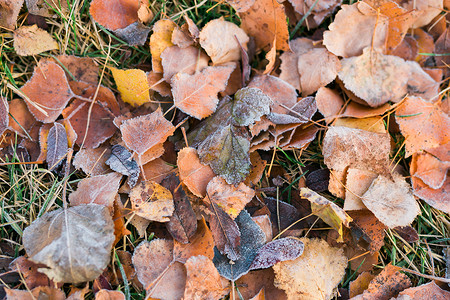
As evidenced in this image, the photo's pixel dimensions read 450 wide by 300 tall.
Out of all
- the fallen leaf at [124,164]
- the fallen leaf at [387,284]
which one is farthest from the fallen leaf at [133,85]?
the fallen leaf at [387,284]

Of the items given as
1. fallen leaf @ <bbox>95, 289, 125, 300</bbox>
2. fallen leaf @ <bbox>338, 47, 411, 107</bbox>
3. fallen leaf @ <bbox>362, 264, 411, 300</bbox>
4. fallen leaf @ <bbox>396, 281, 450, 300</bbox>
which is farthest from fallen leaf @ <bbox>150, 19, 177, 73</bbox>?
fallen leaf @ <bbox>396, 281, 450, 300</bbox>

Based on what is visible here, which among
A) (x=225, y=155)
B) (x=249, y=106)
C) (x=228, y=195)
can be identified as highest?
(x=249, y=106)

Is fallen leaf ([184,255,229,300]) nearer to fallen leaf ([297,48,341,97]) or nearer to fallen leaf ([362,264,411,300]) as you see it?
fallen leaf ([362,264,411,300])

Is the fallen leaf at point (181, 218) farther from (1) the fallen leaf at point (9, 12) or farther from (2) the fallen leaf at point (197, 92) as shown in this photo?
(1) the fallen leaf at point (9, 12)

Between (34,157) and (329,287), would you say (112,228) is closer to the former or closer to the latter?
(34,157)

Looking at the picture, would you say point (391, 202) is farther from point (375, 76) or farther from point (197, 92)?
point (197, 92)

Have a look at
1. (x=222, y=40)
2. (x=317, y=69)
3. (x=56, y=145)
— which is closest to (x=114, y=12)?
(x=222, y=40)

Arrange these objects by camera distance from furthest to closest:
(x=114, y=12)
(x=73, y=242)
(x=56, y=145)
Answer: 1. (x=114, y=12)
2. (x=56, y=145)
3. (x=73, y=242)
